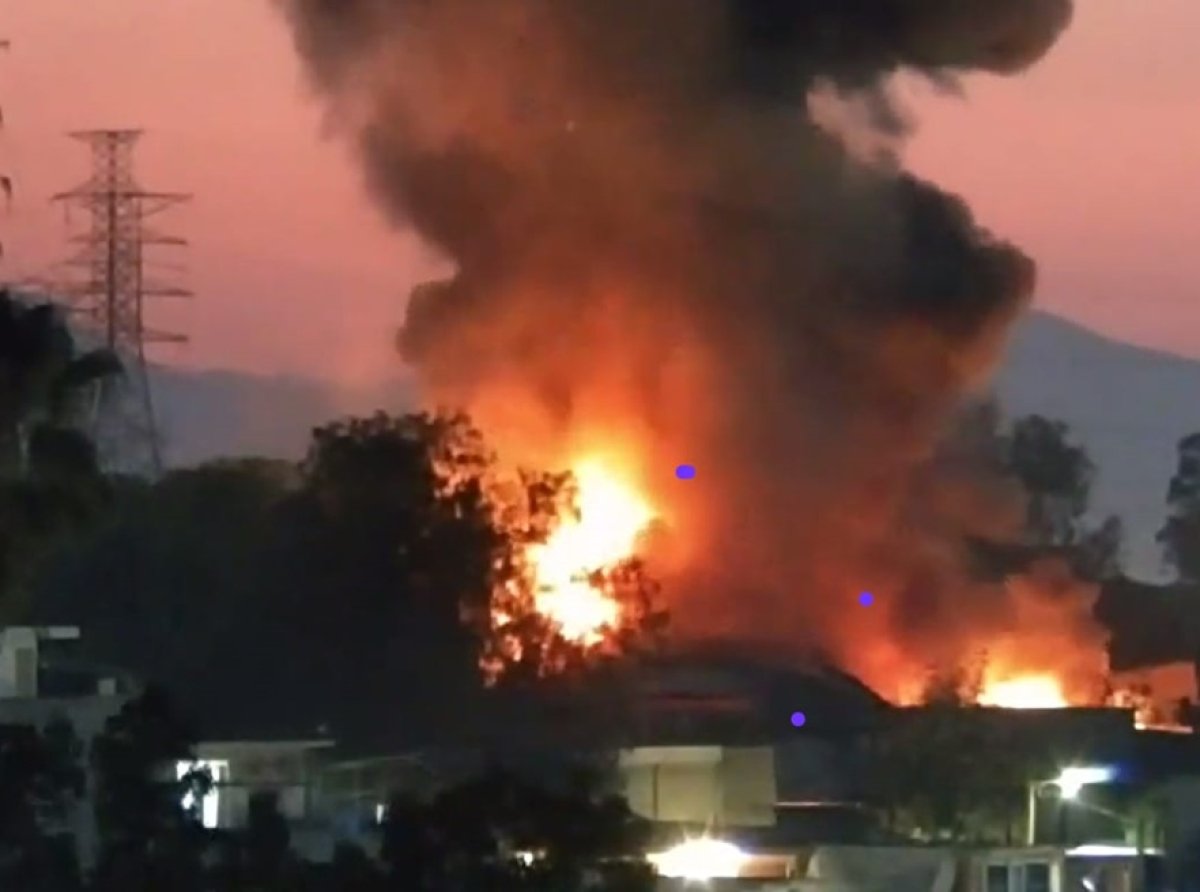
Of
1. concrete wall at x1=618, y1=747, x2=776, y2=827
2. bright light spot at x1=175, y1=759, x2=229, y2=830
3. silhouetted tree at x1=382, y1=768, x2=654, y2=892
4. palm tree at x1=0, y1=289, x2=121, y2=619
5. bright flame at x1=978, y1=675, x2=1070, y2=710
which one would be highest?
bright flame at x1=978, y1=675, x2=1070, y2=710

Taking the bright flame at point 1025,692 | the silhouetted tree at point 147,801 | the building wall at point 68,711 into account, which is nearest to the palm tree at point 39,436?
the silhouetted tree at point 147,801

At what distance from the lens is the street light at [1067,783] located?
48.2 metres

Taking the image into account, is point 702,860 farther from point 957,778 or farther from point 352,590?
point 352,590

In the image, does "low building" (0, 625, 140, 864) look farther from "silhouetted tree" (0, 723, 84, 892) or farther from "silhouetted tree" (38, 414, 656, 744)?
"silhouetted tree" (38, 414, 656, 744)

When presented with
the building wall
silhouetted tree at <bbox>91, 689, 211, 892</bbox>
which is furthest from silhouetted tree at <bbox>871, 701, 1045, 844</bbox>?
silhouetted tree at <bbox>91, 689, 211, 892</bbox>

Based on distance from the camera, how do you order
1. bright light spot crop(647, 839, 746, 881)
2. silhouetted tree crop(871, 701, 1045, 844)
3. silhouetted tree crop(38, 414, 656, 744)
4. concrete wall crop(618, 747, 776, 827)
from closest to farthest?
1. bright light spot crop(647, 839, 746, 881)
2. concrete wall crop(618, 747, 776, 827)
3. silhouetted tree crop(871, 701, 1045, 844)
4. silhouetted tree crop(38, 414, 656, 744)

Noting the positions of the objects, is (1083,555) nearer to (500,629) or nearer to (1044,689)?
(1044,689)

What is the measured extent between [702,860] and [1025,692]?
22.8 m

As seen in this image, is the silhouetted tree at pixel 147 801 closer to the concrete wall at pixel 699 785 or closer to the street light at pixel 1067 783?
the concrete wall at pixel 699 785

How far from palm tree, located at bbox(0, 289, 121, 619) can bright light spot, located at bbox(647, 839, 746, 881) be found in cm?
1250

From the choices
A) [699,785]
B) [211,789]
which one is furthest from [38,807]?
[699,785]

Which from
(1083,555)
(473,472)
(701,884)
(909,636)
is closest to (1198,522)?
(1083,555)

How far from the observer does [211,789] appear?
33.0m

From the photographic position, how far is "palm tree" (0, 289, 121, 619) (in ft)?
88.4
